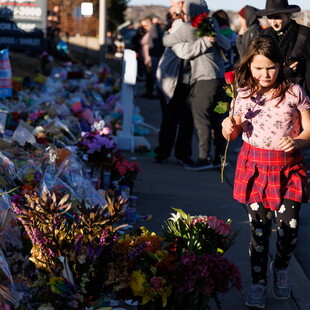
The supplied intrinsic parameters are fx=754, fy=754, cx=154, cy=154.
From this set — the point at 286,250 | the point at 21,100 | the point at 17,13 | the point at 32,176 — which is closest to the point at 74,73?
the point at 17,13

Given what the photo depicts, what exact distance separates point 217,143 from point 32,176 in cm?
343

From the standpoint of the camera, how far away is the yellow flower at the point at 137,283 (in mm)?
3537

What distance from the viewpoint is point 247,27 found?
10.9m

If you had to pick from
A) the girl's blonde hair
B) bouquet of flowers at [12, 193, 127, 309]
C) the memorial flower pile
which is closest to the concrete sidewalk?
the memorial flower pile

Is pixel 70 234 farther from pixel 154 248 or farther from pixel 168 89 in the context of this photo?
pixel 168 89

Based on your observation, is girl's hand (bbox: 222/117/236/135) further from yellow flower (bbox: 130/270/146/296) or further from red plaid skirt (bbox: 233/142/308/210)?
yellow flower (bbox: 130/270/146/296)

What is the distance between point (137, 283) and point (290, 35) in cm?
312

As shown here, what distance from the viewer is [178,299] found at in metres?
3.53

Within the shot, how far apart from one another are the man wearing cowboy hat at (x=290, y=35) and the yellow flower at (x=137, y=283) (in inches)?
113

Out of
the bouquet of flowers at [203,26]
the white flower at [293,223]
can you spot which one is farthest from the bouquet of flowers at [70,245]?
the bouquet of flowers at [203,26]

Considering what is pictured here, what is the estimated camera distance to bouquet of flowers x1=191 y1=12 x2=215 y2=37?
836 cm

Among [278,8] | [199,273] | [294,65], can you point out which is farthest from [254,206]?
[278,8]

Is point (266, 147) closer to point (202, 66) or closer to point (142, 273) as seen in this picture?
point (142, 273)

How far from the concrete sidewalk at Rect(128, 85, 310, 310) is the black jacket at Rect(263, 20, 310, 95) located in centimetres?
130
